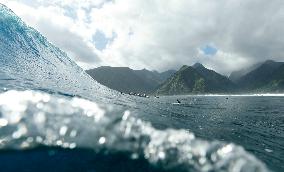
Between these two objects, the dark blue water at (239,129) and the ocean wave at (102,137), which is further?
the dark blue water at (239,129)

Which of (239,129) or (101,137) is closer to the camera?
(101,137)

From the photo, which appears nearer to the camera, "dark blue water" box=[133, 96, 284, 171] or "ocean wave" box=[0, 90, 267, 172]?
"ocean wave" box=[0, 90, 267, 172]

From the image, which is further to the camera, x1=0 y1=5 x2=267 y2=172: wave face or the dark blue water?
the dark blue water

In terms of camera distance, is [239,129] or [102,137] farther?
[239,129]

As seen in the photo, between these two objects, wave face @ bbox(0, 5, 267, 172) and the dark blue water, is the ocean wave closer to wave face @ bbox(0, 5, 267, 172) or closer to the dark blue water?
wave face @ bbox(0, 5, 267, 172)

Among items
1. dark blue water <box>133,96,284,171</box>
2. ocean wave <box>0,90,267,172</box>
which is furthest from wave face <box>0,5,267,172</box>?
dark blue water <box>133,96,284,171</box>

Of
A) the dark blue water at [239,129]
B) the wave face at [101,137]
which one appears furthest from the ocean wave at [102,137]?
the dark blue water at [239,129]

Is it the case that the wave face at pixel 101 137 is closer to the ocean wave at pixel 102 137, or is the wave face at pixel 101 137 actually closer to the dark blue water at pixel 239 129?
the ocean wave at pixel 102 137

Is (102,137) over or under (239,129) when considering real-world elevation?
under

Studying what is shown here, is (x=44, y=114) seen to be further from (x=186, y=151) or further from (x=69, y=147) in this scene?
(x=186, y=151)

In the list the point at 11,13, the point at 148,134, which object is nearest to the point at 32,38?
the point at 11,13

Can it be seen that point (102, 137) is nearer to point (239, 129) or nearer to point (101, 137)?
point (101, 137)

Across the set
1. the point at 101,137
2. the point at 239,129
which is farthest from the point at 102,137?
the point at 239,129

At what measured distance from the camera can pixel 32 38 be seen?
81.1m
